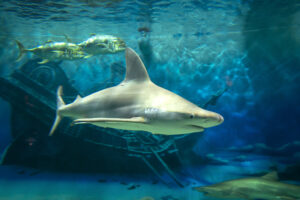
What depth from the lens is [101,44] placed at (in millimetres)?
7227

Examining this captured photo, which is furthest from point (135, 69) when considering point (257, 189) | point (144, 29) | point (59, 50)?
point (144, 29)

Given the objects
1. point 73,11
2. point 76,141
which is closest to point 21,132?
point 76,141

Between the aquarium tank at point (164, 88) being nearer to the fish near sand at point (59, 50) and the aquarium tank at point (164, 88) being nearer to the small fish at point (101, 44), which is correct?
the fish near sand at point (59, 50)

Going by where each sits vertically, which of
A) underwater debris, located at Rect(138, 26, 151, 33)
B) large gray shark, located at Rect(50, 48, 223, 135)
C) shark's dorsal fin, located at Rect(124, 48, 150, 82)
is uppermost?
underwater debris, located at Rect(138, 26, 151, 33)

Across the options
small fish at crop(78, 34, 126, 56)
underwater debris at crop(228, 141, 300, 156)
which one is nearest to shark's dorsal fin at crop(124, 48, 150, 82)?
small fish at crop(78, 34, 126, 56)

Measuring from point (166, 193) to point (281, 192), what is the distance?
501 cm

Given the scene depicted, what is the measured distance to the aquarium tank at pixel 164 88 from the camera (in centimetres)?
969

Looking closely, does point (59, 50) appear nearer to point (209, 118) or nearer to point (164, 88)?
point (164, 88)

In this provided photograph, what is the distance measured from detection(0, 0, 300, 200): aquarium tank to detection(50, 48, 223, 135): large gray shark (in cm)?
483

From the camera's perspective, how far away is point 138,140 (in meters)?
9.50

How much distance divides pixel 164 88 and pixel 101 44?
11.0 ft

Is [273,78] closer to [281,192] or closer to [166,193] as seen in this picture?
[281,192]

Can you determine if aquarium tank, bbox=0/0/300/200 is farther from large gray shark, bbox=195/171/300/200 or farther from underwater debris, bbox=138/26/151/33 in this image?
large gray shark, bbox=195/171/300/200

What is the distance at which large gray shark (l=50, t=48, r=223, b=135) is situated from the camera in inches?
99.4
